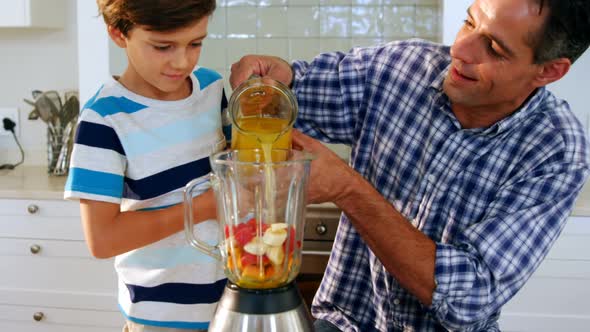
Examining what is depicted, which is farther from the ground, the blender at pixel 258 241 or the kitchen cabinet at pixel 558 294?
the blender at pixel 258 241

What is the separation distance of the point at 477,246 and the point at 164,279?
0.52m

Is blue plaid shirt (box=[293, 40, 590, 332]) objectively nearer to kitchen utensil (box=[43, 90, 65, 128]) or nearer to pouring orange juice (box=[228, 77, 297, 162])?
pouring orange juice (box=[228, 77, 297, 162])

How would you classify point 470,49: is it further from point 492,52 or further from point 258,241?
point 258,241

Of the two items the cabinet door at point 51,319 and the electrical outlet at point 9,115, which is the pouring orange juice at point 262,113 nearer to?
the cabinet door at point 51,319

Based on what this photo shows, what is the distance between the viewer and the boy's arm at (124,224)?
127 cm

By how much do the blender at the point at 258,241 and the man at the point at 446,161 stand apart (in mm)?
227

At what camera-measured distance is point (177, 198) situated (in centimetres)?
134

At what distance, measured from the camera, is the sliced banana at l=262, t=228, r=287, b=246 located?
3.20 ft

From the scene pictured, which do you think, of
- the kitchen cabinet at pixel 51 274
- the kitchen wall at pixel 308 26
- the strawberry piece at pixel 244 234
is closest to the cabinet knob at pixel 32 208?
the kitchen cabinet at pixel 51 274

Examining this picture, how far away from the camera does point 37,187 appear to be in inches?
102

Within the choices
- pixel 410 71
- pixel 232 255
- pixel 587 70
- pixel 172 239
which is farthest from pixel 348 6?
pixel 232 255

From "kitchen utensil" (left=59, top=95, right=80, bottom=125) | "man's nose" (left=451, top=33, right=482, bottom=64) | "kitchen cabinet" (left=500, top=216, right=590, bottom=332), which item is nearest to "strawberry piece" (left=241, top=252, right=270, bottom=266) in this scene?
"man's nose" (left=451, top=33, right=482, bottom=64)

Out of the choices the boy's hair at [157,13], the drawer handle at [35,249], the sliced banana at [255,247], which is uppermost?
the boy's hair at [157,13]

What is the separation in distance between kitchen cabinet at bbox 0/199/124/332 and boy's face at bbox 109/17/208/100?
131 centimetres
